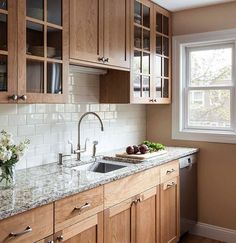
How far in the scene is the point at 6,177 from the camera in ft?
6.07

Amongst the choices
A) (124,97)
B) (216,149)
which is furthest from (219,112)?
(124,97)

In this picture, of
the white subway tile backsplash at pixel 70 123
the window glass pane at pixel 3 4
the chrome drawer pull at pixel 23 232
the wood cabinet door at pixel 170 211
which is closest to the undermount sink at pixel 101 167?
the white subway tile backsplash at pixel 70 123

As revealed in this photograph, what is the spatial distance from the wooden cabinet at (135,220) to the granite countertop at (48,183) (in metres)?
0.23

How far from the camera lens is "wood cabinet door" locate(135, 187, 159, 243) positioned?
2535 millimetres

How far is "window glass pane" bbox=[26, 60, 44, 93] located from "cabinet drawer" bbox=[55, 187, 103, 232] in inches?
27.6

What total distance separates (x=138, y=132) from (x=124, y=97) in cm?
91

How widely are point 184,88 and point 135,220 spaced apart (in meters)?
1.80

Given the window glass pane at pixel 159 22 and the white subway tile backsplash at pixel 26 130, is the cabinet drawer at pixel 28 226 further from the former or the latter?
the window glass pane at pixel 159 22

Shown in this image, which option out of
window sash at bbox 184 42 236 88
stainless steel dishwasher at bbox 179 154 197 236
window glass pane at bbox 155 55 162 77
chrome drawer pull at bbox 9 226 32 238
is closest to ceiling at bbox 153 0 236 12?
window sash at bbox 184 42 236 88

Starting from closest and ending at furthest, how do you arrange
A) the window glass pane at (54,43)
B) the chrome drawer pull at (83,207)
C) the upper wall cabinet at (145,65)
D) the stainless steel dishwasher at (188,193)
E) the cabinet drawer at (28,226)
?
1. the cabinet drawer at (28,226)
2. the chrome drawer pull at (83,207)
3. the window glass pane at (54,43)
4. the upper wall cabinet at (145,65)
5. the stainless steel dishwasher at (188,193)

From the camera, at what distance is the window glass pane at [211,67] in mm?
3488

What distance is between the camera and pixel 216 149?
3.48m

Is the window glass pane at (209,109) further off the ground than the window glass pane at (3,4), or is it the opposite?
the window glass pane at (3,4)

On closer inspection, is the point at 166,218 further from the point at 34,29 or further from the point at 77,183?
the point at 34,29
